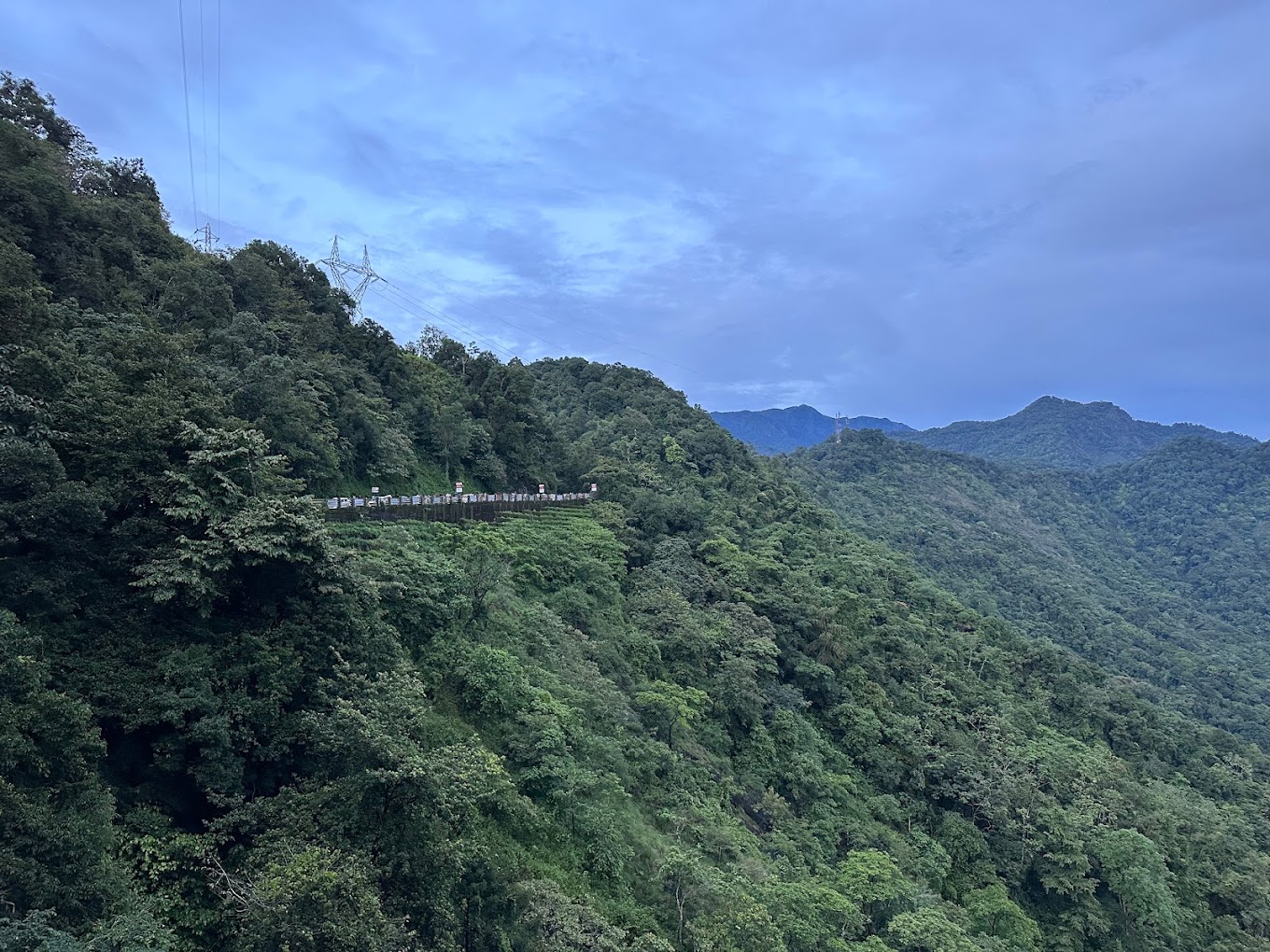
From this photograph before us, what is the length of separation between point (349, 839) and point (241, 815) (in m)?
1.45

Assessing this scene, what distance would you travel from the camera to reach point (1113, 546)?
107m

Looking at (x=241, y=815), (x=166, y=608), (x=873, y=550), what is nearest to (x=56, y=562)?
(x=166, y=608)

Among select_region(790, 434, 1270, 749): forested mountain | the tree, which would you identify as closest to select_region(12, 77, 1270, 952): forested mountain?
the tree

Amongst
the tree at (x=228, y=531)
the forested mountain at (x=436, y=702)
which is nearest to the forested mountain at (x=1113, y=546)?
the forested mountain at (x=436, y=702)

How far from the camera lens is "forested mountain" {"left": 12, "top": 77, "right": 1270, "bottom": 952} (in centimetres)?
919

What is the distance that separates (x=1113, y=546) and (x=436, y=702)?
122 metres

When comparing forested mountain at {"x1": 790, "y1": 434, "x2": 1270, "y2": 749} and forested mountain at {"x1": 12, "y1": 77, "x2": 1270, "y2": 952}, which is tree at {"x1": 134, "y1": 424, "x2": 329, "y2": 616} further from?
forested mountain at {"x1": 790, "y1": 434, "x2": 1270, "y2": 749}

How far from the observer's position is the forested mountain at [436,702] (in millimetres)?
9188

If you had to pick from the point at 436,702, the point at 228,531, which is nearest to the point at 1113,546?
the point at 436,702

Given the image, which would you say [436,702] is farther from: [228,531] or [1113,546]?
[1113,546]

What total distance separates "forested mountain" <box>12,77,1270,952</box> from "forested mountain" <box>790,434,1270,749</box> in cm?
2594

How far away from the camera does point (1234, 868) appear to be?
2686 cm

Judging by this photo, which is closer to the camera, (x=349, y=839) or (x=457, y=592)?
(x=349, y=839)

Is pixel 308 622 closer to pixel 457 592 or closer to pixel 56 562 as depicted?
pixel 56 562
